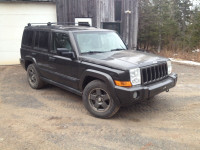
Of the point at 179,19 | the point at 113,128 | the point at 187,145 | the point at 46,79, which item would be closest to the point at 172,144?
the point at 187,145

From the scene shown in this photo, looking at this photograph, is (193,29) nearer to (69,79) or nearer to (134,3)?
(134,3)

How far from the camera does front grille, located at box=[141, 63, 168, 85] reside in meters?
3.92

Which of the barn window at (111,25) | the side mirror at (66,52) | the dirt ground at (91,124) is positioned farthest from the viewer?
the barn window at (111,25)

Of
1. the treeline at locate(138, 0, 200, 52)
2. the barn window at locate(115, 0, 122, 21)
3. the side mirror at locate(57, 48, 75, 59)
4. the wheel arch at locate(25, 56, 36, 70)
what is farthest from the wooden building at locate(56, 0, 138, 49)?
the side mirror at locate(57, 48, 75, 59)

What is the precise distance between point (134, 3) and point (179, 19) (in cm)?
843

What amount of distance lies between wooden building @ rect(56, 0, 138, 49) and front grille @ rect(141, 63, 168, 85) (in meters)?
7.16

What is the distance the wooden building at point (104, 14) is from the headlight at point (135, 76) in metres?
7.61

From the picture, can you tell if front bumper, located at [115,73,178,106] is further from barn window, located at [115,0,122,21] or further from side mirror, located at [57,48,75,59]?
barn window, located at [115,0,122,21]

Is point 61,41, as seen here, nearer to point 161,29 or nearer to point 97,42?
point 97,42

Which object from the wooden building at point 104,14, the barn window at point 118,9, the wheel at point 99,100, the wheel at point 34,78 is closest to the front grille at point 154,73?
the wheel at point 99,100

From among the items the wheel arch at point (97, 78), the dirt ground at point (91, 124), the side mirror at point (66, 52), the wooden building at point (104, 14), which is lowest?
the dirt ground at point (91, 124)

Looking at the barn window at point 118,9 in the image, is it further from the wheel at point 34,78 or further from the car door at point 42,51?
the wheel at point 34,78

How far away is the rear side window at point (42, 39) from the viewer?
539cm

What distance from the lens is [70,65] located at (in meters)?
4.64
